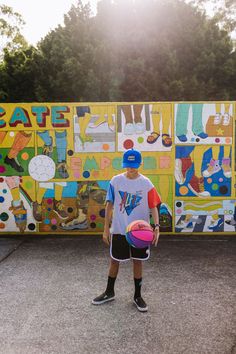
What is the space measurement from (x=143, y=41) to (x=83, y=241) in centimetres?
1521

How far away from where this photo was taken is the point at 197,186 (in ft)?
24.8

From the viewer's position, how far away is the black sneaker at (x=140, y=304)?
170 inches

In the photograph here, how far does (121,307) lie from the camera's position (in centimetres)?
443

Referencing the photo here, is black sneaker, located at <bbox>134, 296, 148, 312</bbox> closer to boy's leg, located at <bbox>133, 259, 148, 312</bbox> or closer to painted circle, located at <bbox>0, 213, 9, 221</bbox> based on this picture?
boy's leg, located at <bbox>133, 259, 148, 312</bbox>

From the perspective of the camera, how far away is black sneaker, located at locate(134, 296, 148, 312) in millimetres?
4312

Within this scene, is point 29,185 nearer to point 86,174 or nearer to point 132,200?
point 86,174

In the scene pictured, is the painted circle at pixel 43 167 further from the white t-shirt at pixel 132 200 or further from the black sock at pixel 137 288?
the black sock at pixel 137 288

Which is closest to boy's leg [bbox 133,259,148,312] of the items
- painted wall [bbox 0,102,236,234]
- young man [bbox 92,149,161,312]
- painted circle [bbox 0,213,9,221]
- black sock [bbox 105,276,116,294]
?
young man [bbox 92,149,161,312]

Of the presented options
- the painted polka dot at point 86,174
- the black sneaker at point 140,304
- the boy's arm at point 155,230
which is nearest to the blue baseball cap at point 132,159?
the boy's arm at point 155,230

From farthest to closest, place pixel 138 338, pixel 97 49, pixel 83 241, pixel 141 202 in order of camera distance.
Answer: pixel 97 49 < pixel 83 241 < pixel 141 202 < pixel 138 338

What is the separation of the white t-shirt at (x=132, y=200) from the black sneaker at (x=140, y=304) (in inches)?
28.0

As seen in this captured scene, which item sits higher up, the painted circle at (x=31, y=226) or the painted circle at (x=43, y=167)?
the painted circle at (x=43, y=167)

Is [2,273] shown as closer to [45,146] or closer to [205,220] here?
[45,146]

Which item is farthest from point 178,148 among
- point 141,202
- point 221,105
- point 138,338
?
point 138,338
